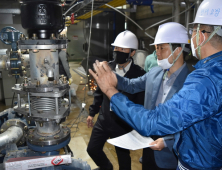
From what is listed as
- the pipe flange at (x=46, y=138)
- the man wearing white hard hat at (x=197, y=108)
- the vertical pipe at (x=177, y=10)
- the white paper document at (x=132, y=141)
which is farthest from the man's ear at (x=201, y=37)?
the vertical pipe at (x=177, y=10)

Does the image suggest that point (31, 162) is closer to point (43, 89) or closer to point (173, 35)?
point (43, 89)

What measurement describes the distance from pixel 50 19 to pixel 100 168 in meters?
1.81

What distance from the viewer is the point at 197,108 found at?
0.81m

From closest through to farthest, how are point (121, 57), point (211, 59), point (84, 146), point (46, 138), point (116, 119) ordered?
point (211, 59) → point (46, 138) → point (116, 119) → point (121, 57) → point (84, 146)

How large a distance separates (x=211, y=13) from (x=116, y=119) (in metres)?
1.38

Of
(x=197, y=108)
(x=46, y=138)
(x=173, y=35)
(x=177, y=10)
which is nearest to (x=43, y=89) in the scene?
(x=46, y=138)

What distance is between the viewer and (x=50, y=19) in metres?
→ 1.01

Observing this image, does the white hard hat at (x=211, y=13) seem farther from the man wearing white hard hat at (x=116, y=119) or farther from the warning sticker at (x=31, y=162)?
the man wearing white hard hat at (x=116, y=119)

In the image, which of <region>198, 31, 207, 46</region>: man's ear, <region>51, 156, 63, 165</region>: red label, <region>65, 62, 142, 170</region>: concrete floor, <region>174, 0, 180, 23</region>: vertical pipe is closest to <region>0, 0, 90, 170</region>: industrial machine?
<region>51, 156, 63, 165</region>: red label

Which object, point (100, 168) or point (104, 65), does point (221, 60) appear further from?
point (100, 168)

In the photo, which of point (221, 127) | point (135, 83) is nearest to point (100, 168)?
point (135, 83)

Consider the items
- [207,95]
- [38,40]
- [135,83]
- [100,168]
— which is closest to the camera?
[207,95]

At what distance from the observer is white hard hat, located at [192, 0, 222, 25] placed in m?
0.95

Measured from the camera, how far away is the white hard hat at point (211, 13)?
0.95 m
